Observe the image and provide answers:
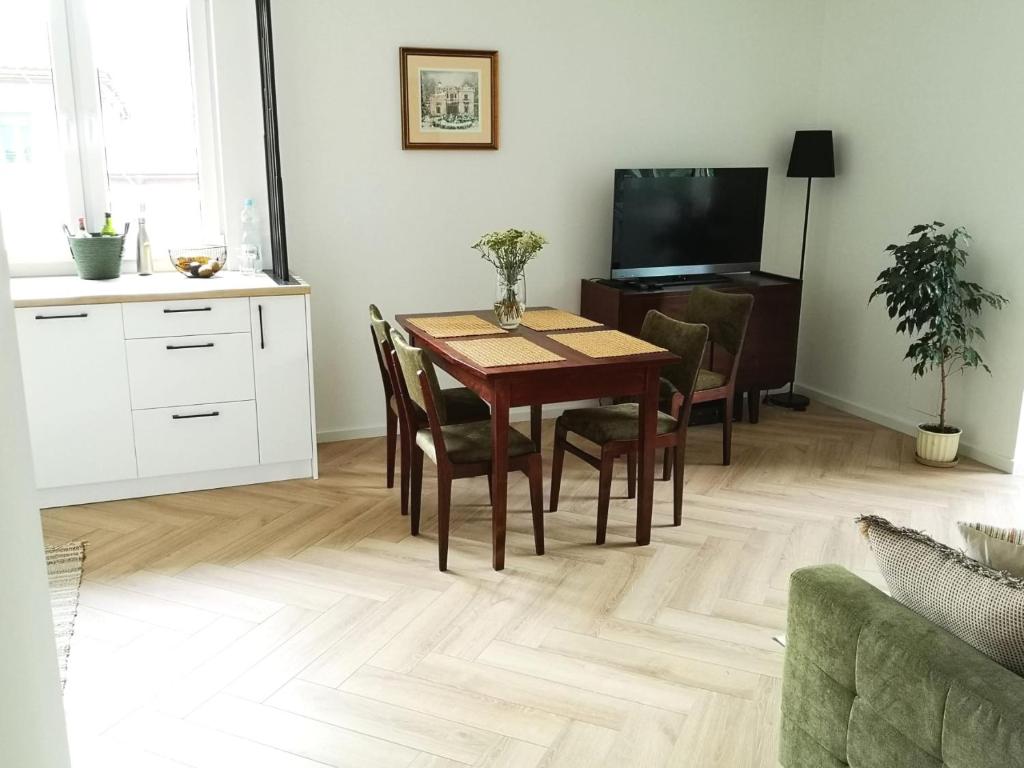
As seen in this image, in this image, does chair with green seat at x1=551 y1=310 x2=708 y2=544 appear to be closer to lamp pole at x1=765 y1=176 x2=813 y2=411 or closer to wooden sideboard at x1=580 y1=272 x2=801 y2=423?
wooden sideboard at x1=580 y1=272 x2=801 y2=423

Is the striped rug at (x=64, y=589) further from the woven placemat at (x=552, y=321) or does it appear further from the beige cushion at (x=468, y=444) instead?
the woven placemat at (x=552, y=321)

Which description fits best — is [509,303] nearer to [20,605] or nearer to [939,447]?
[939,447]

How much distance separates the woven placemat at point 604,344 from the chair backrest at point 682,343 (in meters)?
0.17

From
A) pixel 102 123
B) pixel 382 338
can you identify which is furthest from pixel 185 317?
pixel 102 123

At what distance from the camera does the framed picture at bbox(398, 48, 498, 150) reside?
453 centimetres

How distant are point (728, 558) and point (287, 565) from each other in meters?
1.61

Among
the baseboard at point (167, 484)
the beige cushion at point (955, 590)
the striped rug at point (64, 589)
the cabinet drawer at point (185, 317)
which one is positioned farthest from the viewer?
the baseboard at point (167, 484)

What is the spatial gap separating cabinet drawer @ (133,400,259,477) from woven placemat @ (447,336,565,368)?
1125 mm

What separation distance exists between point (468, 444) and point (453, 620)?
2.06 ft

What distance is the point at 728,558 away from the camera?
344 cm

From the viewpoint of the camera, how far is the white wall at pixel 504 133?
4457 millimetres

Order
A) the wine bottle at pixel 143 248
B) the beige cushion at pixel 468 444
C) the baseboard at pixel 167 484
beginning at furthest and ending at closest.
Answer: the wine bottle at pixel 143 248 < the baseboard at pixel 167 484 < the beige cushion at pixel 468 444

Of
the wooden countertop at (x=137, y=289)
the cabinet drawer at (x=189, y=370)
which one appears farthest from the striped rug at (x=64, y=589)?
the wooden countertop at (x=137, y=289)

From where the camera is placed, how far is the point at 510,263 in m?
3.57
